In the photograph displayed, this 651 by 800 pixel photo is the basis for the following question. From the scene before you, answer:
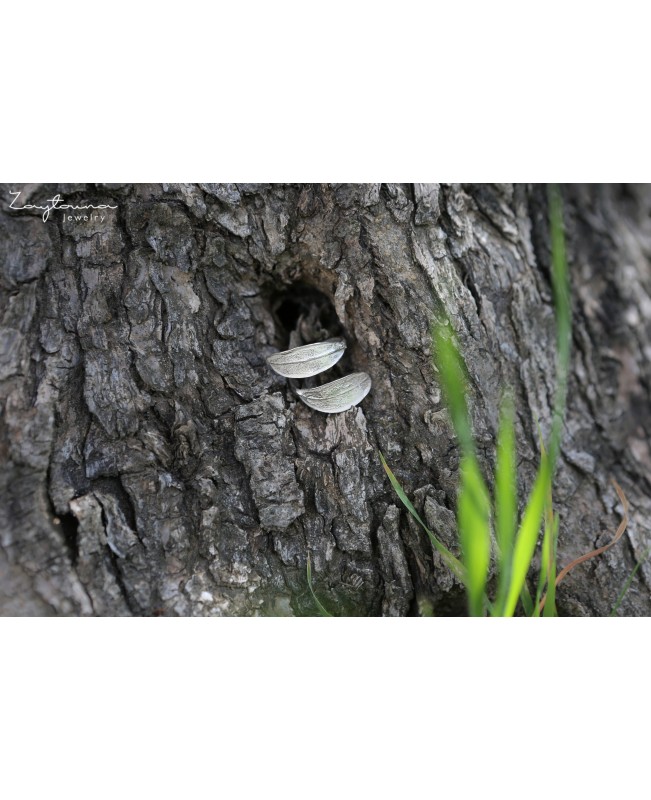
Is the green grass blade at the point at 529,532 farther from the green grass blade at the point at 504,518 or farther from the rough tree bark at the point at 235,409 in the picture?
the rough tree bark at the point at 235,409

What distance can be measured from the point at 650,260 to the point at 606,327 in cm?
26

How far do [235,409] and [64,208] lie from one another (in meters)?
0.45

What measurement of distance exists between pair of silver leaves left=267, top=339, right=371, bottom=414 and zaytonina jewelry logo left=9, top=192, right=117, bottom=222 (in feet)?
1.25

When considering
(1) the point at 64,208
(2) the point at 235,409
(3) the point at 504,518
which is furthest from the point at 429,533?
(1) the point at 64,208

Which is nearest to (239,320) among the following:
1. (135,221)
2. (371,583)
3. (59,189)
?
(135,221)

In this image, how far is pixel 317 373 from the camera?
0.94 meters

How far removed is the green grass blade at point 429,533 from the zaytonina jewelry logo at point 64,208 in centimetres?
64

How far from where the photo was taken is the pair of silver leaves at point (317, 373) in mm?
922

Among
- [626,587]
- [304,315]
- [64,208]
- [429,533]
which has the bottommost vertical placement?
[626,587]

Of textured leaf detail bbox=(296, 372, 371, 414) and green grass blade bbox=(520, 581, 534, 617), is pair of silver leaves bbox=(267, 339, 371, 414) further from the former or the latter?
green grass blade bbox=(520, 581, 534, 617)

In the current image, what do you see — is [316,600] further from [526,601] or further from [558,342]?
[558,342]

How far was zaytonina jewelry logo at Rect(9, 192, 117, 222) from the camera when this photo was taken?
0.91 metres

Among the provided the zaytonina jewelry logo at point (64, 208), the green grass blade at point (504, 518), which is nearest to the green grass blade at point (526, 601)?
the green grass blade at point (504, 518)

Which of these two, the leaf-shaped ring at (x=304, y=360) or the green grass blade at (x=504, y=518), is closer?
the green grass blade at (x=504, y=518)
